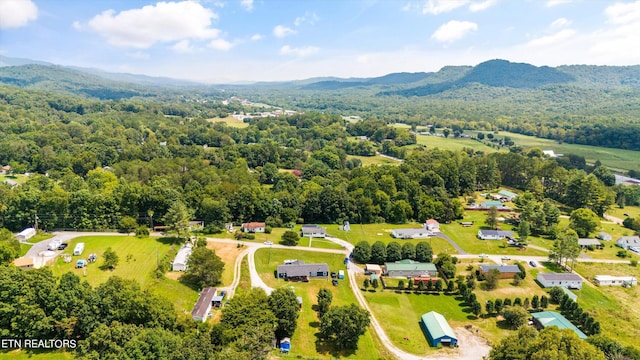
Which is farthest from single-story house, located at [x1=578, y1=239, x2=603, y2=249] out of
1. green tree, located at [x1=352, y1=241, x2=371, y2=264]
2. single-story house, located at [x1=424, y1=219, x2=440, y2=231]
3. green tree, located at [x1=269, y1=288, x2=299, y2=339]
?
green tree, located at [x1=269, y1=288, x2=299, y2=339]

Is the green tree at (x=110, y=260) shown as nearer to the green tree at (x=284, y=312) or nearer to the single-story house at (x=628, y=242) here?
the green tree at (x=284, y=312)

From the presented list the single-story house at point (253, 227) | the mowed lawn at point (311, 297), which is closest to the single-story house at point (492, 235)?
the mowed lawn at point (311, 297)

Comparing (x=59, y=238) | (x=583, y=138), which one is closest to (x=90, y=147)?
(x=59, y=238)

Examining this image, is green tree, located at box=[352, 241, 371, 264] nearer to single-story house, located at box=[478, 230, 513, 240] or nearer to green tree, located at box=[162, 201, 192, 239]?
single-story house, located at box=[478, 230, 513, 240]

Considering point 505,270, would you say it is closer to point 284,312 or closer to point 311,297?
point 311,297

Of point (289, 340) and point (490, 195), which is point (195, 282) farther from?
point (490, 195)

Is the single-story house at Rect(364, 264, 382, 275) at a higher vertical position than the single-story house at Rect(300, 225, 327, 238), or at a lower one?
lower

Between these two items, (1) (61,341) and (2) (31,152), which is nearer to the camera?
(1) (61,341)
